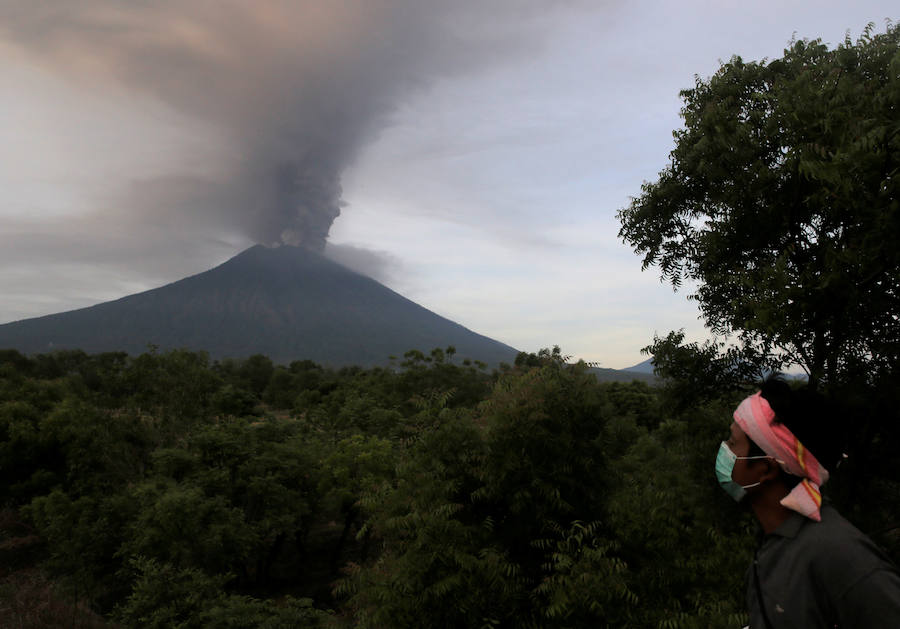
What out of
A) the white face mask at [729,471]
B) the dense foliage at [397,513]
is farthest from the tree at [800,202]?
the white face mask at [729,471]

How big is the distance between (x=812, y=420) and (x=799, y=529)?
0.42 m

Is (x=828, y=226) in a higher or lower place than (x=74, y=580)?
higher

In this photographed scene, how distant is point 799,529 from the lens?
1.67 meters

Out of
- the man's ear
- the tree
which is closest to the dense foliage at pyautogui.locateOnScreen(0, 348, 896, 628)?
the tree

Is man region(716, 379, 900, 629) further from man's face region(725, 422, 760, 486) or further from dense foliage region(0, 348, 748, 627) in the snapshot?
dense foliage region(0, 348, 748, 627)

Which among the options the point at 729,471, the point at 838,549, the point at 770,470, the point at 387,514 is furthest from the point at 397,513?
the point at 838,549

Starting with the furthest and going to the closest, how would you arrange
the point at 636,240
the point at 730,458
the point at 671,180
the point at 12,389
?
the point at 12,389 < the point at 636,240 < the point at 671,180 < the point at 730,458

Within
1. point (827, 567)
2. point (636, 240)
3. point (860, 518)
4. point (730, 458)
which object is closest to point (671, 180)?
point (636, 240)

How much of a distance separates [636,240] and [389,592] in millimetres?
7172

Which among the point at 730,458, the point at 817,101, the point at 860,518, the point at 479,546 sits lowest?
the point at 479,546

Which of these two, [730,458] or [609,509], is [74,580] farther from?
[730,458]

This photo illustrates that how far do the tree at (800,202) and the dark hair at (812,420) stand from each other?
3.75m

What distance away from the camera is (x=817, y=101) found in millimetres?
5395

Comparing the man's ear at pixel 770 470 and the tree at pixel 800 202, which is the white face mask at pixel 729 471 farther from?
the tree at pixel 800 202
